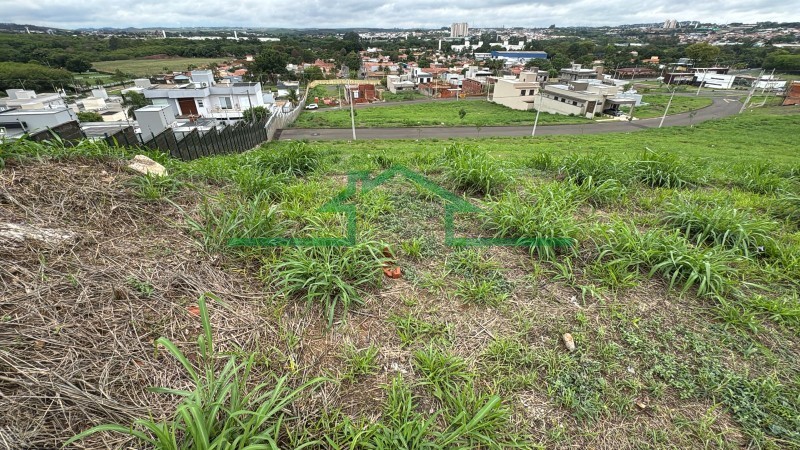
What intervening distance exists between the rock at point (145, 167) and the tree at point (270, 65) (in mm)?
49545

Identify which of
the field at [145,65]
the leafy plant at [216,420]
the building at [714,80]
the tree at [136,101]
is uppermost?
the leafy plant at [216,420]

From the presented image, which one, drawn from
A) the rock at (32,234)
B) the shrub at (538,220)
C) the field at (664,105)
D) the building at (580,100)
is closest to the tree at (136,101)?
the rock at (32,234)

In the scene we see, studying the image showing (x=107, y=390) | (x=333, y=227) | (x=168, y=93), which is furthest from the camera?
(x=168, y=93)

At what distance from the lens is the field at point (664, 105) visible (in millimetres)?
26000

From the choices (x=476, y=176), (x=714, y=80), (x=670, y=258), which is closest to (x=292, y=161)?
(x=476, y=176)

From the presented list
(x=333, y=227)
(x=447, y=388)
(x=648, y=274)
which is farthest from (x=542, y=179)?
(x=447, y=388)

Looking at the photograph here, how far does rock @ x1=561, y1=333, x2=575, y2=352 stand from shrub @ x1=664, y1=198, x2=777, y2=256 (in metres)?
1.48

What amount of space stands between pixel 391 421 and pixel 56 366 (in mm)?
1292

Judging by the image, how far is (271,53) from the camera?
4653cm

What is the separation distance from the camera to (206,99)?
2389 centimetres

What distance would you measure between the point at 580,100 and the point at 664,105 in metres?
9.62

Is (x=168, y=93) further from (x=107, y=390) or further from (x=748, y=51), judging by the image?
(x=748, y=51)

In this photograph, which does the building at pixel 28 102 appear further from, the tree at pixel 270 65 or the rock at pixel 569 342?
the rock at pixel 569 342

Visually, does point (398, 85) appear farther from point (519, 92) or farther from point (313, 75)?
point (519, 92)
